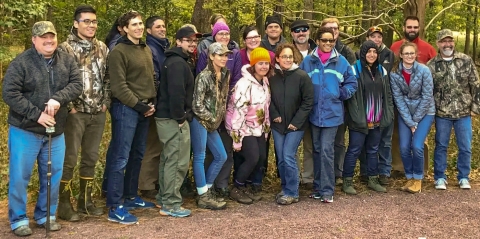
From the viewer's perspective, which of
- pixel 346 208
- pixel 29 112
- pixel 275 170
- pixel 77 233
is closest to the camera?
pixel 29 112

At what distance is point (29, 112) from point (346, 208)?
3888 millimetres

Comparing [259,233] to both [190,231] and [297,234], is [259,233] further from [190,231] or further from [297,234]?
[190,231]

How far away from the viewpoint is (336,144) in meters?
6.66

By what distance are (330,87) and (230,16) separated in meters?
7.84

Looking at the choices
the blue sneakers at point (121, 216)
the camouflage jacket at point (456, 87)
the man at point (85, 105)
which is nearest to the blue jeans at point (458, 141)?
the camouflage jacket at point (456, 87)

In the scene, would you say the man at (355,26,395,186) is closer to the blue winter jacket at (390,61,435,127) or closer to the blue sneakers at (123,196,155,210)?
the blue winter jacket at (390,61,435,127)

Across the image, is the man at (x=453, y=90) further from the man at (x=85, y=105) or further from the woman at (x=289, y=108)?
the man at (x=85, y=105)

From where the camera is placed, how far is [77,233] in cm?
493

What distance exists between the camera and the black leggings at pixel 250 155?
608 cm

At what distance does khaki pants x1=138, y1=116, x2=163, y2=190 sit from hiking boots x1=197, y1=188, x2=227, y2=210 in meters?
0.78

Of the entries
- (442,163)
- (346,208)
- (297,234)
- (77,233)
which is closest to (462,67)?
(442,163)

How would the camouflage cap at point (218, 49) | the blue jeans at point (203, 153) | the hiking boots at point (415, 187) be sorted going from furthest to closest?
the hiking boots at point (415, 187)
the blue jeans at point (203, 153)
the camouflage cap at point (218, 49)

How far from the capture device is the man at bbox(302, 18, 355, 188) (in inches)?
262

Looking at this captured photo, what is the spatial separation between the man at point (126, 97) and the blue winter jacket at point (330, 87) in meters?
2.17
